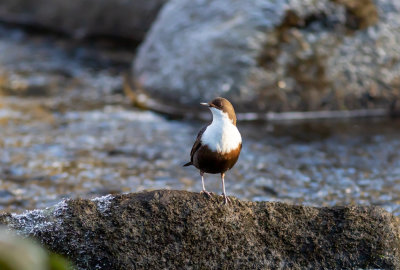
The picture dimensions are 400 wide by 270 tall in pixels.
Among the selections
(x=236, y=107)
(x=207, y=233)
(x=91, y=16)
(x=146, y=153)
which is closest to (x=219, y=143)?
(x=207, y=233)

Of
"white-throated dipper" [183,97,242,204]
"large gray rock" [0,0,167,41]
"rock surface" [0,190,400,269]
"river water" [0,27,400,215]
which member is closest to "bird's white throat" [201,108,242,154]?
"white-throated dipper" [183,97,242,204]

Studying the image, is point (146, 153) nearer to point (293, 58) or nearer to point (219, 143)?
point (293, 58)

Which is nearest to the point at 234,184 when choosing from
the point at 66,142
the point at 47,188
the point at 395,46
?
the point at 47,188

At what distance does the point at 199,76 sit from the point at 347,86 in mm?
2143

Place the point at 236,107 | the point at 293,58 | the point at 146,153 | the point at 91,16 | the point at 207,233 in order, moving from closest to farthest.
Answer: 1. the point at 207,233
2. the point at 146,153
3. the point at 236,107
4. the point at 293,58
5. the point at 91,16

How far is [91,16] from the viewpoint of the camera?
12641 mm

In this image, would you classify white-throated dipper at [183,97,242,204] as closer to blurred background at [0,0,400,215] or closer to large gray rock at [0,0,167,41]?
blurred background at [0,0,400,215]

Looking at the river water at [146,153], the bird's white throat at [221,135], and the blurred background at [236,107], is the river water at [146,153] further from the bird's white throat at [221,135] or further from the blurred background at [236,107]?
the bird's white throat at [221,135]

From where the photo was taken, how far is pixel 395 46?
27.4ft

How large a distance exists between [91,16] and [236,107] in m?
6.02

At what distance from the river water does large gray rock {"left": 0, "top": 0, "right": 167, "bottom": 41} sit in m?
2.79

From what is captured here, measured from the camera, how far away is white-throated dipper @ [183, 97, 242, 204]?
10.5 ft

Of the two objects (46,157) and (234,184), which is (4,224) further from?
(46,157)

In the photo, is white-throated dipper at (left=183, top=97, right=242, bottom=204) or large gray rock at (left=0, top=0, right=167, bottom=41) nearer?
white-throated dipper at (left=183, top=97, right=242, bottom=204)
